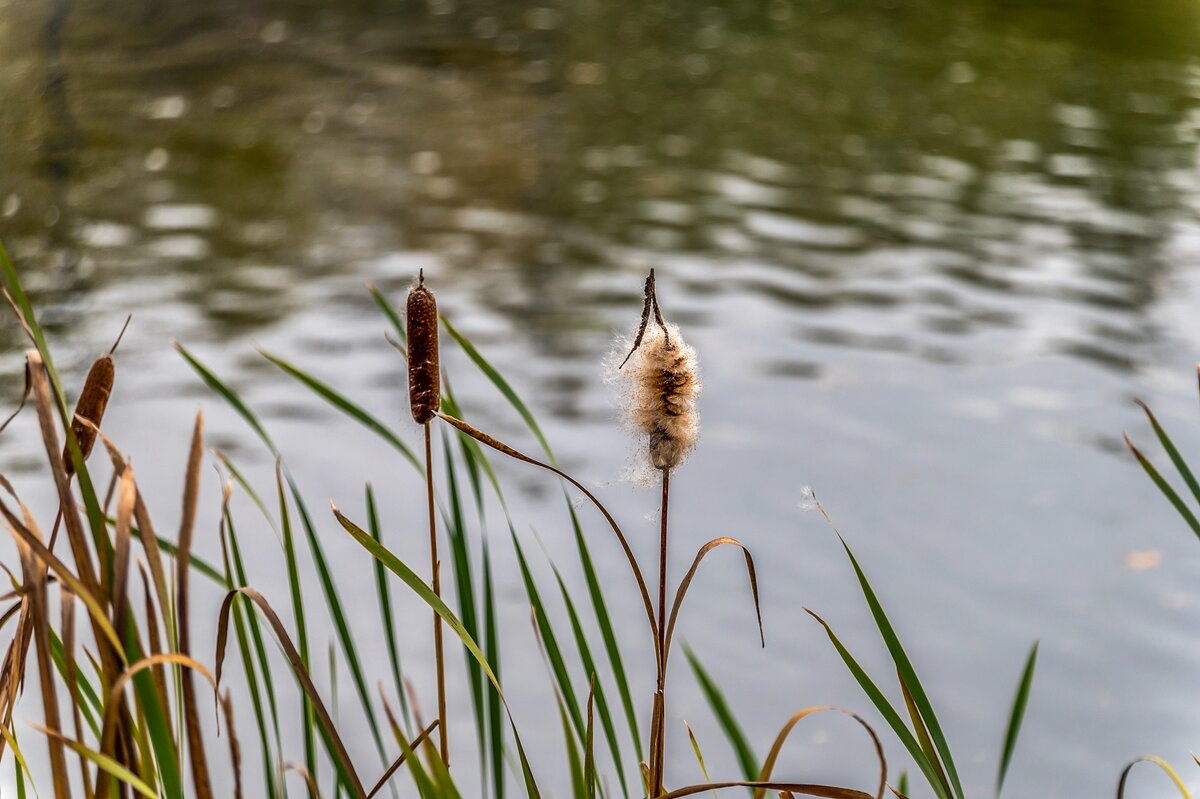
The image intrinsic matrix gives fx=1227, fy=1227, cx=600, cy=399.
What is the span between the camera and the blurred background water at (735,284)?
2.55m

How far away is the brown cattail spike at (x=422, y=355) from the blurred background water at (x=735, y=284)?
0.12 m

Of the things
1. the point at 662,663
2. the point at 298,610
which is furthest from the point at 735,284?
the point at 662,663

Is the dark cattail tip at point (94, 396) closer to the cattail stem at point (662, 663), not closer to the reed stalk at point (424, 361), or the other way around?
the reed stalk at point (424, 361)

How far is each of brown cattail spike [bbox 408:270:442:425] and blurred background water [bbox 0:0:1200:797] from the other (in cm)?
12

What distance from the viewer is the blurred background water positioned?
8.36 ft

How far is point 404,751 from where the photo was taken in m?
0.67

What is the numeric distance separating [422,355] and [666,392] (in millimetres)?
154

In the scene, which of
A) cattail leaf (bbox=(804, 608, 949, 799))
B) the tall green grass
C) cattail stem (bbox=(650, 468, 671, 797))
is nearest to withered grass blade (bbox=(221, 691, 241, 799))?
the tall green grass

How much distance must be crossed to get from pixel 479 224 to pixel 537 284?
641 mm

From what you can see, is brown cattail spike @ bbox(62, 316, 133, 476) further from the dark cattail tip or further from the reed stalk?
the reed stalk

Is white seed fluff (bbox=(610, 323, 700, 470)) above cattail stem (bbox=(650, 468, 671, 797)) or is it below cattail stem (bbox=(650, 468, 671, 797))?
above

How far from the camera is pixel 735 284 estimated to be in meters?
4.18

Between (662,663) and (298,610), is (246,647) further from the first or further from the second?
(662,663)

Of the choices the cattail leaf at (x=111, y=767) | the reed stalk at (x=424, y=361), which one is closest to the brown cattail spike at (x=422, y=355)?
the reed stalk at (x=424, y=361)
